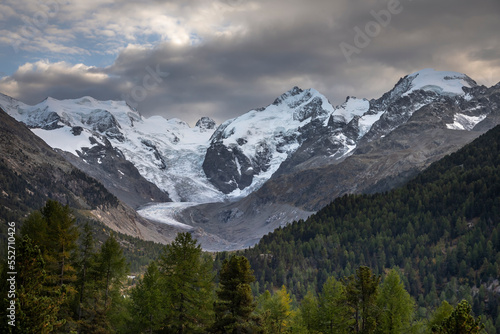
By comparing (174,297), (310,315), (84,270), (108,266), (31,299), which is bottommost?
(310,315)

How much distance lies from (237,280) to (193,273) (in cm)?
456

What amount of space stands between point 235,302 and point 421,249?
440 ft

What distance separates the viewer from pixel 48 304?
3641 cm

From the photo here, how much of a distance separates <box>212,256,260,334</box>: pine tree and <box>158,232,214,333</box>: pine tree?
4.69 ft

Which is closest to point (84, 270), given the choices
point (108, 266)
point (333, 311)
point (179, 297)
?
point (108, 266)

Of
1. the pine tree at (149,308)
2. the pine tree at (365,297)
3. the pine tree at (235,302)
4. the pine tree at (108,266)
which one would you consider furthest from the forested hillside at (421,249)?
the pine tree at (235,302)

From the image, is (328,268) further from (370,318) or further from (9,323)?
(9,323)

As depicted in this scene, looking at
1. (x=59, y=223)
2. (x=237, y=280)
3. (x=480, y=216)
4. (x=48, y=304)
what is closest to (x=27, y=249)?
(x=48, y=304)

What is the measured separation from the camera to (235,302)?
46719mm

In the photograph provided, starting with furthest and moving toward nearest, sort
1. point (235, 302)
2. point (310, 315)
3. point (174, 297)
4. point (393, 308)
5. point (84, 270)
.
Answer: point (310, 315), point (393, 308), point (84, 270), point (174, 297), point (235, 302)

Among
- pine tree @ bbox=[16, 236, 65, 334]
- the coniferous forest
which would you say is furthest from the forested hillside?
pine tree @ bbox=[16, 236, 65, 334]

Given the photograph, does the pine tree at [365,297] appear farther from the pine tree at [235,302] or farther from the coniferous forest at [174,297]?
the pine tree at [235,302]

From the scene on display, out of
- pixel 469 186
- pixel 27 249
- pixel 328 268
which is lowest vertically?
pixel 328 268

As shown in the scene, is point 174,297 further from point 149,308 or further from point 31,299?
point 31,299
